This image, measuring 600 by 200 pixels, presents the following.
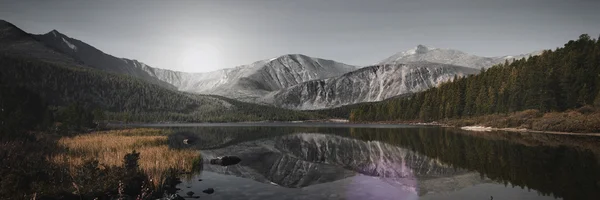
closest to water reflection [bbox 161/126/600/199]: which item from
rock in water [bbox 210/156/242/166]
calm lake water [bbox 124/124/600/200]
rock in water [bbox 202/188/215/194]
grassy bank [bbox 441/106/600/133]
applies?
calm lake water [bbox 124/124/600/200]

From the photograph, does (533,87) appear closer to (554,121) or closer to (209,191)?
(554,121)

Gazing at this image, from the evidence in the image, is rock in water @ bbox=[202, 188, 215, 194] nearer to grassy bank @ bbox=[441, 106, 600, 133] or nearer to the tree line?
grassy bank @ bbox=[441, 106, 600, 133]

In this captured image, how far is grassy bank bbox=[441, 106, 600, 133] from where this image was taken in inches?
3063

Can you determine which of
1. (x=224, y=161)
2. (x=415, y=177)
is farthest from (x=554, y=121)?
(x=224, y=161)

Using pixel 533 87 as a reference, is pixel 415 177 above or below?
below

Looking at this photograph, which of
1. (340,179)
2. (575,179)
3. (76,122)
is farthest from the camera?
(76,122)

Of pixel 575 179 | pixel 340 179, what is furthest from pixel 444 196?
pixel 575 179

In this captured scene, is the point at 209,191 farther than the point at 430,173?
No

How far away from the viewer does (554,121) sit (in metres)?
88.0

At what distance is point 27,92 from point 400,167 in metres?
84.7

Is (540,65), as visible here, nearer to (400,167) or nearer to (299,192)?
(400,167)

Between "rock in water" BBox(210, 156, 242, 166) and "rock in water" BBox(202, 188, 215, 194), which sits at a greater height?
"rock in water" BBox(202, 188, 215, 194)

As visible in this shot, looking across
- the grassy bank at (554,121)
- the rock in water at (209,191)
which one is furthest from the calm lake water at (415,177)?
the grassy bank at (554,121)

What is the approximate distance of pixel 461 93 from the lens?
16412 centimetres
